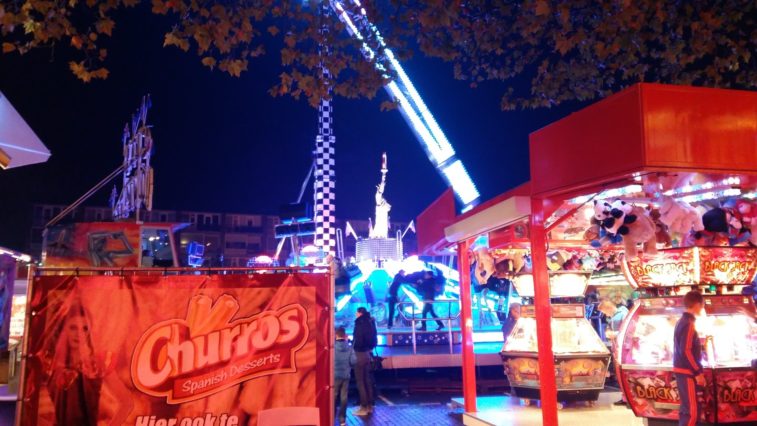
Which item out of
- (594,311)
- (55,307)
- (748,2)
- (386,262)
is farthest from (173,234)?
(748,2)

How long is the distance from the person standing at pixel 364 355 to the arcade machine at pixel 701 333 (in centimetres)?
449

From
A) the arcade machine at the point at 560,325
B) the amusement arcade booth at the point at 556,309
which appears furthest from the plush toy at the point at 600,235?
the arcade machine at the point at 560,325

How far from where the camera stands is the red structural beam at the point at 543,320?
6652 mm

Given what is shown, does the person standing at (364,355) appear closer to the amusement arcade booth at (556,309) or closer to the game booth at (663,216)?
the amusement arcade booth at (556,309)

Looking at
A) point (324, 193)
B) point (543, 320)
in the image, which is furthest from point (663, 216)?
point (324, 193)

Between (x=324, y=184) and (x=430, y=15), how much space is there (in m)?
15.1

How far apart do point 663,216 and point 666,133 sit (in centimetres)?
147

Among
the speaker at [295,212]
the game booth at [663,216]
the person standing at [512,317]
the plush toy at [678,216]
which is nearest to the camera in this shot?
the game booth at [663,216]

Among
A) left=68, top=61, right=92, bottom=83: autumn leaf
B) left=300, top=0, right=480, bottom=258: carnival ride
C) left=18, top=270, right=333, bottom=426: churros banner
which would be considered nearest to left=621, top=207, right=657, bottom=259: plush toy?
left=18, top=270, right=333, bottom=426: churros banner

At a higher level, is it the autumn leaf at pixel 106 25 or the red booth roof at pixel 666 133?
the autumn leaf at pixel 106 25

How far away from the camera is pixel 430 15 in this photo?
7480mm

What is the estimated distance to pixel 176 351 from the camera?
4.33 m

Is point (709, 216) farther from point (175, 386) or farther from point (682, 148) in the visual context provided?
point (175, 386)

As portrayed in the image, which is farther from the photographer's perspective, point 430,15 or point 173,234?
point 173,234
